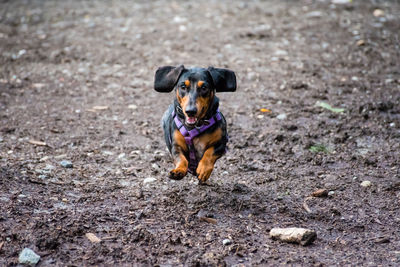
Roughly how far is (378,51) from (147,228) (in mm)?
6475

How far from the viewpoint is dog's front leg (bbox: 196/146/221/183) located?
4312 mm

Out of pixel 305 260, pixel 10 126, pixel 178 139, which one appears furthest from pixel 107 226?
pixel 10 126

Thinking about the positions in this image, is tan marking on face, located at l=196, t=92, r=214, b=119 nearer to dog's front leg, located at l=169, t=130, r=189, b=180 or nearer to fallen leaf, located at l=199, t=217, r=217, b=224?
dog's front leg, located at l=169, t=130, r=189, b=180

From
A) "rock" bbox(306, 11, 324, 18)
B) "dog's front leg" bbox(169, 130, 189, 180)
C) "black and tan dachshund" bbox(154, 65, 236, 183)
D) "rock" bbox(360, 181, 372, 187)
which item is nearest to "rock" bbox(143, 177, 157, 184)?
"black and tan dachshund" bbox(154, 65, 236, 183)

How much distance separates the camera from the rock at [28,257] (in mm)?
3561

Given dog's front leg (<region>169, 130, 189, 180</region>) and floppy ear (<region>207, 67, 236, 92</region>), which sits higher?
floppy ear (<region>207, 67, 236, 92</region>)

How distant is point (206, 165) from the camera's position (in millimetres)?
4344

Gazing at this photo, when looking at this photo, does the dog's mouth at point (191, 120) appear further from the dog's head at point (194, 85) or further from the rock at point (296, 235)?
the rock at point (296, 235)

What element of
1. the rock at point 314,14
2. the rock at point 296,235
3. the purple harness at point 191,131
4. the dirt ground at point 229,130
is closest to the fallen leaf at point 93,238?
the dirt ground at point 229,130

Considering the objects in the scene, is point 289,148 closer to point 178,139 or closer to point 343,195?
point 343,195

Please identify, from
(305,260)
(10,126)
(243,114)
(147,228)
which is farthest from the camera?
(243,114)

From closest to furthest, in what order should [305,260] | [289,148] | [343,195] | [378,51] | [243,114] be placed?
[305,260], [343,195], [289,148], [243,114], [378,51]

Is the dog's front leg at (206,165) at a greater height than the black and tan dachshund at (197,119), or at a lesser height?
lesser

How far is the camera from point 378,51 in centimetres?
895
